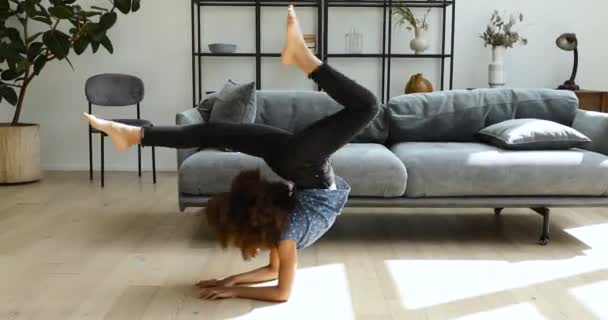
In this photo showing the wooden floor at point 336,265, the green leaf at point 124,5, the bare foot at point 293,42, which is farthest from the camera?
the green leaf at point 124,5

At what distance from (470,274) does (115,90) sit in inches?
136

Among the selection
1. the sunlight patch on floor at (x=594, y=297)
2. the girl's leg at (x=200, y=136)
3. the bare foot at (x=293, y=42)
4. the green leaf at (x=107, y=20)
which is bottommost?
the sunlight patch on floor at (x=594, y=297)

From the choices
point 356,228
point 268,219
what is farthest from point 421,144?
point 268,219

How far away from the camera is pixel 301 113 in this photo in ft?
13.5

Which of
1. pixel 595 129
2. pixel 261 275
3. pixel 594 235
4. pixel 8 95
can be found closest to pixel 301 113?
pixel 261 275

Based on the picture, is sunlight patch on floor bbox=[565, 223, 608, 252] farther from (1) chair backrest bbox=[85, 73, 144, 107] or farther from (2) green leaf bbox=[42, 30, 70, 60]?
(2) green leaf bbox=[42, 30, 70, 60]

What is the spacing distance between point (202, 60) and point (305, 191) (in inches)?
136

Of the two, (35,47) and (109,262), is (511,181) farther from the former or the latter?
(35,47)

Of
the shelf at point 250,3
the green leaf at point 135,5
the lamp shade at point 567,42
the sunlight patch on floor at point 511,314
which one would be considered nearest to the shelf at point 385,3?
the shelf at point 250,3

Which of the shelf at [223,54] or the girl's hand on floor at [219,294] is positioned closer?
the girl's hand on floor at [219,294]

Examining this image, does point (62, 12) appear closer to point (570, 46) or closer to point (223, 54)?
point (223, 54)

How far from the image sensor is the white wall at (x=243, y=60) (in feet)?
19.3

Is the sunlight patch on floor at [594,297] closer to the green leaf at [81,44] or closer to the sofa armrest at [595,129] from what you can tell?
the sofa armrest at [595,129]

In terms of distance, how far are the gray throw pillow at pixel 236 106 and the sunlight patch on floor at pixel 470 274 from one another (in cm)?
127
